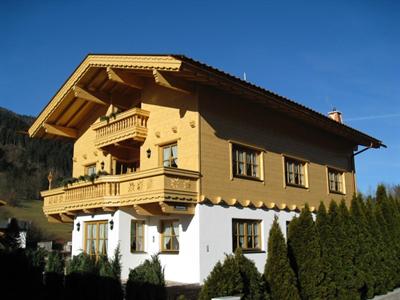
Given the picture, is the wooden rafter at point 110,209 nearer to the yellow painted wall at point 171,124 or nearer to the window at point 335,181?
the yellow painted wall at point 171,124

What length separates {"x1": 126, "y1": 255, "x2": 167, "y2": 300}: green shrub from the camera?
950 centimetres

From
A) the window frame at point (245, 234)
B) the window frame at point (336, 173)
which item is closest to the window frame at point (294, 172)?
the window frame at point (336, 173)

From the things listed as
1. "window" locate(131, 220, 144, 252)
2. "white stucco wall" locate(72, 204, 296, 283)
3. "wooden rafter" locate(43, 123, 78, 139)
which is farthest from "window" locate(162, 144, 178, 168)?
"wooden rafter" locate(43, 123, 78, 139)

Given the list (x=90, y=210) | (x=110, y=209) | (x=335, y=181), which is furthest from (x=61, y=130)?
(x=335, y=181)

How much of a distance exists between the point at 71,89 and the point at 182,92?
6.04m

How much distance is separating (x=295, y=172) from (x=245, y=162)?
3.84m

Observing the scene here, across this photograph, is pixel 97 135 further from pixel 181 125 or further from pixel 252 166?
pixel 252 166

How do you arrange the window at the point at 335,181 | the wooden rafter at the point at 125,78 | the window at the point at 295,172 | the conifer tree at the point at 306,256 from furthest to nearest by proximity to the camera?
the window at the point at 335,181, the window at the point at 295,172, the wooden rafter at the point at 125,78, the conifer tree at the point at 306,256

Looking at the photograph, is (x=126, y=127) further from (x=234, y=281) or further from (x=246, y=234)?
(x=234, y=281)

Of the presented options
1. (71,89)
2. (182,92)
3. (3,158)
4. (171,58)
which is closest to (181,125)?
(182,92)

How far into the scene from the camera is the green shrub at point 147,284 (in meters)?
9.50

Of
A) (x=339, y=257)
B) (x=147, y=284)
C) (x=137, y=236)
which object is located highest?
(x=137, y=236)

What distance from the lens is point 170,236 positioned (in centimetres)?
1617

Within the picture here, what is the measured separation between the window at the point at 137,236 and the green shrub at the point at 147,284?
720 cm
